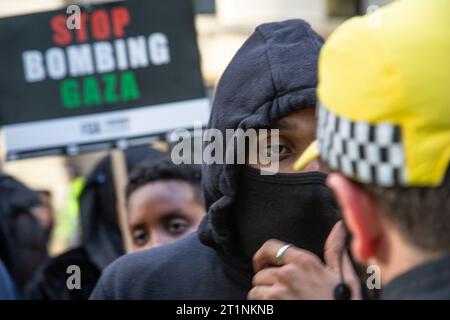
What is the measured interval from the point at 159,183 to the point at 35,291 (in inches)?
45.6

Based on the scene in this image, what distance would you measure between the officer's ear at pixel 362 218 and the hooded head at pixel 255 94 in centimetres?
87

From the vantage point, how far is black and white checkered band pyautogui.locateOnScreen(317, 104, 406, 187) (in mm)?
1585

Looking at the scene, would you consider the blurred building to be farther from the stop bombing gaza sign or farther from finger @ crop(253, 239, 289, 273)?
finger @ crop(253, 239, 289, 273)

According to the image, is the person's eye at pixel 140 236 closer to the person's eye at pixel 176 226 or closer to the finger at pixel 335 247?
the person's eye at pixel 176 226

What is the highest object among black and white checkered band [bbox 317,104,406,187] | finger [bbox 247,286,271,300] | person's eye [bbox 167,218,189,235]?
black and white checkered band [bbox 317,104,406,187]

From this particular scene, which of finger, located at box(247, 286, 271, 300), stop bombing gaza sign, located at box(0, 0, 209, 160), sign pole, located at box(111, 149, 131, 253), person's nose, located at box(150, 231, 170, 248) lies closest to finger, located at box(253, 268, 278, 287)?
finger, located at box(247, 286, 271, 300)

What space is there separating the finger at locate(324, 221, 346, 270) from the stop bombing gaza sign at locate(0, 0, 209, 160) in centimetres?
221

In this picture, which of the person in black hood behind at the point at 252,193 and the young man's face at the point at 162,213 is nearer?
the person in black hood behind at the point at 252,193

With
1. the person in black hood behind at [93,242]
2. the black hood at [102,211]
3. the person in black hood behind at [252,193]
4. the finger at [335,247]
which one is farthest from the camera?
the black hood at [102,211]

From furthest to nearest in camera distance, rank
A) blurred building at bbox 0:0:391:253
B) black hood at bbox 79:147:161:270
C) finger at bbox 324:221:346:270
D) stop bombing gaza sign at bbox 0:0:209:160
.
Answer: blurred building at bbox 0:0:391:253
black hood at bbox 79:147:161:270
stop bombing gaza sign at bbox 0:0:209:160
finger at bbox 324:221:346:270

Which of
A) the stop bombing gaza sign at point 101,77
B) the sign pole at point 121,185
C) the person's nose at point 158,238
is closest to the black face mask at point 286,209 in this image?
the person's nose at point 158,238

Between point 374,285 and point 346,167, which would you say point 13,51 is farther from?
point 346,167

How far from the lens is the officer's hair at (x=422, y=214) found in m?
1.56

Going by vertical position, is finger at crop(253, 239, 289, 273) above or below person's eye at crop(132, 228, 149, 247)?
above
